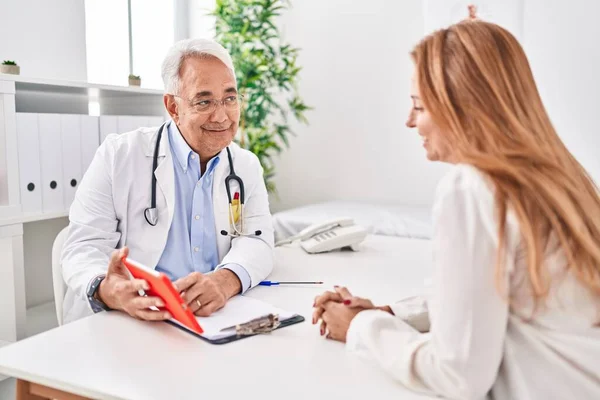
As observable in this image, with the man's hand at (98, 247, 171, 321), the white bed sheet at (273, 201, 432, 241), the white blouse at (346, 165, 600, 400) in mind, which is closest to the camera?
the white blouse at (346, 165, 600, 400)

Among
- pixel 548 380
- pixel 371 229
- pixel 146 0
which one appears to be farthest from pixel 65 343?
pixel 146 0

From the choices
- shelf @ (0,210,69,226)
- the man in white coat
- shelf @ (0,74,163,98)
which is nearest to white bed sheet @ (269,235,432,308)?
the man in white coat

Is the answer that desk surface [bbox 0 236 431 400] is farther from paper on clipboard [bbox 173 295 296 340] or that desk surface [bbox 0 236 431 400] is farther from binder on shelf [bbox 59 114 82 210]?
binder on shelf [bbox 59 114 82 210]

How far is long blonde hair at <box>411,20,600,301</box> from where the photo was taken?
93 centimetres

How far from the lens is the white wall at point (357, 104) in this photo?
360cm

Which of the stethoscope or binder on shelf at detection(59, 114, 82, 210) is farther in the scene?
binder on shelf at detection(59, 114, 82, 210)

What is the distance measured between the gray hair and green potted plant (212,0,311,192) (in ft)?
4.73

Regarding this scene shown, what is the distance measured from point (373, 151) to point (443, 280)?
9.39ft

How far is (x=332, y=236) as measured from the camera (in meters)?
2.16

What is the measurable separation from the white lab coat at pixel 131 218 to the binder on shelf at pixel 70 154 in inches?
23.8

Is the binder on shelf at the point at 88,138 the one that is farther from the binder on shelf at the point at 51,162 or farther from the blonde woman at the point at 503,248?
the blonde woman at the point at 503,248

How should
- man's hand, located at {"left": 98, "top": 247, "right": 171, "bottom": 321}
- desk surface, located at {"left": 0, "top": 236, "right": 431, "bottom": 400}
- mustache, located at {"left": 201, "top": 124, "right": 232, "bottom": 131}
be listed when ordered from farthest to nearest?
mustache, located at {"left": 201, "top": 124, "right": 232, "bottom": 131} < man's hand, located at {"left": 98, "top": 247, "right": 171, "bottom": 321} < desk surface, located at {"left": 0, "top": 236, "right": 431, "bottom": 400}

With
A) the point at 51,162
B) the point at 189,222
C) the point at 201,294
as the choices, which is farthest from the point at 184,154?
the point at 51,162

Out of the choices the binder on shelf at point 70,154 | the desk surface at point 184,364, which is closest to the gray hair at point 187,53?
the binder on shelf at point 70,154
